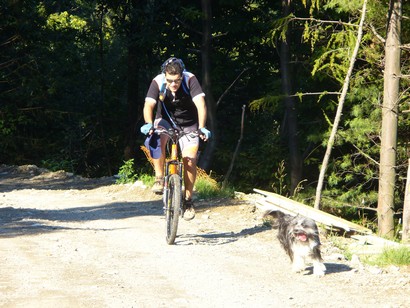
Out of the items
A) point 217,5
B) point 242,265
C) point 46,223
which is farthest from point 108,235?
point 217,5

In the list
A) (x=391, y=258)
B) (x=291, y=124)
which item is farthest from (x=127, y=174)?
(x=391, y=258)

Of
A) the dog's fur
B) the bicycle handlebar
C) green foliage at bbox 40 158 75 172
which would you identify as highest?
the bicycle handlebar

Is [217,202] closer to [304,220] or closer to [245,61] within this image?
[304,220]

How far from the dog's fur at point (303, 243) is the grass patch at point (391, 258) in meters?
1.18

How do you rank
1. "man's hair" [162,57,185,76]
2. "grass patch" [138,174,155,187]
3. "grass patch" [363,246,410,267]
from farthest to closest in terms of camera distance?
"grass patch" [138,174,155,187] < "man's hair" [162,57,185,76] < "grass patch" [363,246,410,267]

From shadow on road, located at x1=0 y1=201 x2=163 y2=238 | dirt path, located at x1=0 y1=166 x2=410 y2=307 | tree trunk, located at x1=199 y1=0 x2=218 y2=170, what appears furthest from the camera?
tree trunk, located at x1=199 y1=0 x2=218 y2=170

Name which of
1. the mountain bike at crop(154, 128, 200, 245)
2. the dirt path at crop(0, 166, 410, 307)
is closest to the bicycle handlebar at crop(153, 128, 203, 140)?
the mountain bike at crop(154, 128, 200, 245)

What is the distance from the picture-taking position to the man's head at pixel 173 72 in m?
9.87

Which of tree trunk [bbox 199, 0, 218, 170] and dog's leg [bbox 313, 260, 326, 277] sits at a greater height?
tree trunk [bbox 199, 0, 218, 170]

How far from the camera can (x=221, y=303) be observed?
23.4 feet

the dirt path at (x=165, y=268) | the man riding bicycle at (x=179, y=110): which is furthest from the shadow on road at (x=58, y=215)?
the man riding bicycle at (x=179, y=110)

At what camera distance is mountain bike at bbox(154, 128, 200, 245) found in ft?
33.2

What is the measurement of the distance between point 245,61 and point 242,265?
19692 millimetres

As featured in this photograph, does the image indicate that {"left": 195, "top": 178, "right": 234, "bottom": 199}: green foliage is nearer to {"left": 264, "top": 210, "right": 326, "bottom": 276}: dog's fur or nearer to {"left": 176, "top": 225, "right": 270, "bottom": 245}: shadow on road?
{"left": 176, "top": 225, "right": 270, "bottom": 245}: shadow on road
